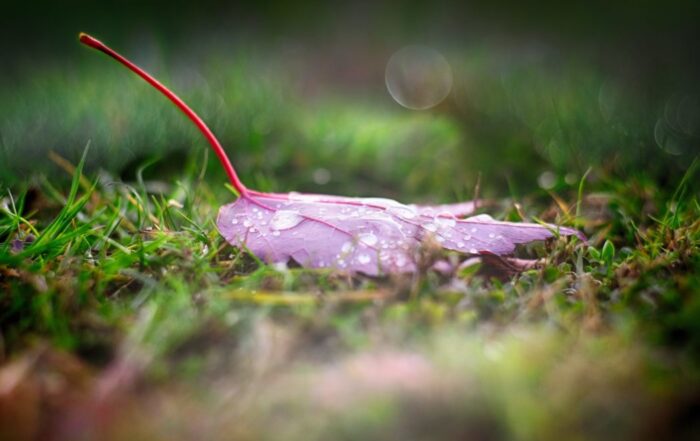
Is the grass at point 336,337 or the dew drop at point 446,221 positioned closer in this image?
the grass at point 336,337

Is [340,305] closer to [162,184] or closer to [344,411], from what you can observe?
[344,411]

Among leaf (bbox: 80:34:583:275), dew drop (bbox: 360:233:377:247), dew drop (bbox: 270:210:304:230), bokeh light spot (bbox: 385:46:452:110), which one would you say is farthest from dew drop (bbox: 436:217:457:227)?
bokeh light spot (bbox: 385:46:452:110)

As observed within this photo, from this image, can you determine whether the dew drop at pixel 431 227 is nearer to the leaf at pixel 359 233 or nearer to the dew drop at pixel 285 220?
the leaf at pixel 359 233

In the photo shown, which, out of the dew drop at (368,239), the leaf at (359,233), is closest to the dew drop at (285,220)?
the leaf at (359,233)

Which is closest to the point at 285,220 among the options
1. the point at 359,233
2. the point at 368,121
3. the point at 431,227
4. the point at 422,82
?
the point at 359,233

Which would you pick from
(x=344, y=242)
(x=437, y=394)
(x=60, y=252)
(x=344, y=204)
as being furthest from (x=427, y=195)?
(x=437, y=394)

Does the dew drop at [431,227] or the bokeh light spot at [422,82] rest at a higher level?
the dew drop at [431,227]

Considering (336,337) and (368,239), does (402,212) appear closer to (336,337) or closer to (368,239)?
(368,239)

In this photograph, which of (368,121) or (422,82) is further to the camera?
(422,82)

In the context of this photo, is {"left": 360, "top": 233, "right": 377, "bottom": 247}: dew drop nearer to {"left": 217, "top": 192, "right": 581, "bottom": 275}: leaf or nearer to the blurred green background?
{"left": 217, "top": 192, "right": 581, "bottom": 275}: leaf
